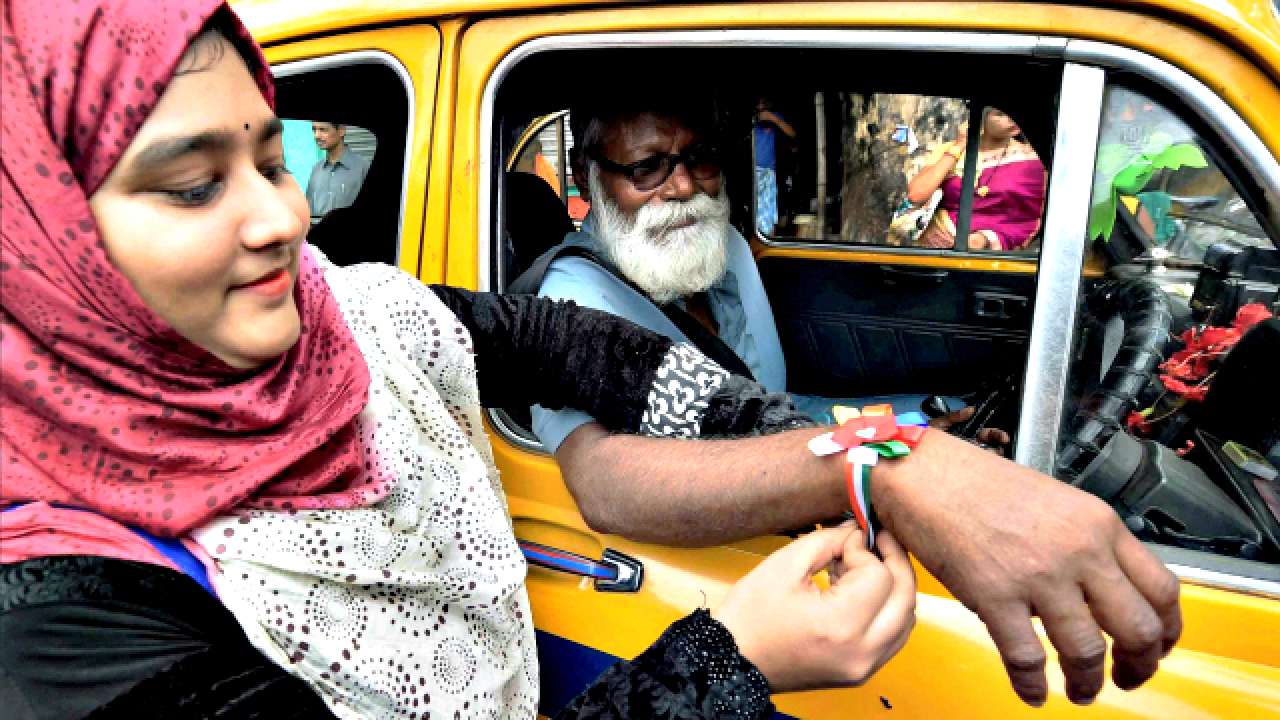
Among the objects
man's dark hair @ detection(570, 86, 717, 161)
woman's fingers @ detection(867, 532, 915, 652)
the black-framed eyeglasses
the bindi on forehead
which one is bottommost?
woman's fingers @ detection(867, 532, 915, 652)

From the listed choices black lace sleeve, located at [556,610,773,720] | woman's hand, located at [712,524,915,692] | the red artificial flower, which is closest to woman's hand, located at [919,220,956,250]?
the red artificial flower

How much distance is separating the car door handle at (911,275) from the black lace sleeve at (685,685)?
216 centimetres

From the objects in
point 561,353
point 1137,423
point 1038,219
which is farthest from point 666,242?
point 1137,423

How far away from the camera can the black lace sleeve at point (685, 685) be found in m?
0.85

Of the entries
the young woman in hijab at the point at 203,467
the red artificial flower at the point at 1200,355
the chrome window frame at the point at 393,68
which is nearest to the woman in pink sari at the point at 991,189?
the red artificial flower at the point at 1200,355

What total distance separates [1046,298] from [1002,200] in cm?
161

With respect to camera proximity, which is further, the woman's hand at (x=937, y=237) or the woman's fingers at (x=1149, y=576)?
the woman's hand at (x=937, y=237)

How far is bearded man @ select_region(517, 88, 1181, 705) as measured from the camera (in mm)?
933

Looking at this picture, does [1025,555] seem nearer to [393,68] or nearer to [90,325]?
[90,325]

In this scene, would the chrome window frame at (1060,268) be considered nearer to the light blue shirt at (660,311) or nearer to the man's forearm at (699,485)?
the man's forearm at (699,485)

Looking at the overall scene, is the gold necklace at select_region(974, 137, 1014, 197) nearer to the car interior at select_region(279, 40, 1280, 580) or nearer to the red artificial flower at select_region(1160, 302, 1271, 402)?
the car interior at select_region(279, 40, 1280, 580)

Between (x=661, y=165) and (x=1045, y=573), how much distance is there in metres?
1.50

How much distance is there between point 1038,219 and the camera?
4.80ft

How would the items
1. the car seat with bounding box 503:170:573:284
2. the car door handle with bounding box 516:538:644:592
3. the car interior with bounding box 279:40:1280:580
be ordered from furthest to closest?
the car seat with bounding box 503:170:573:284
the car door handle with bounding box 516:538:644:592
the car interior with bounding box 279:40:1280:580
